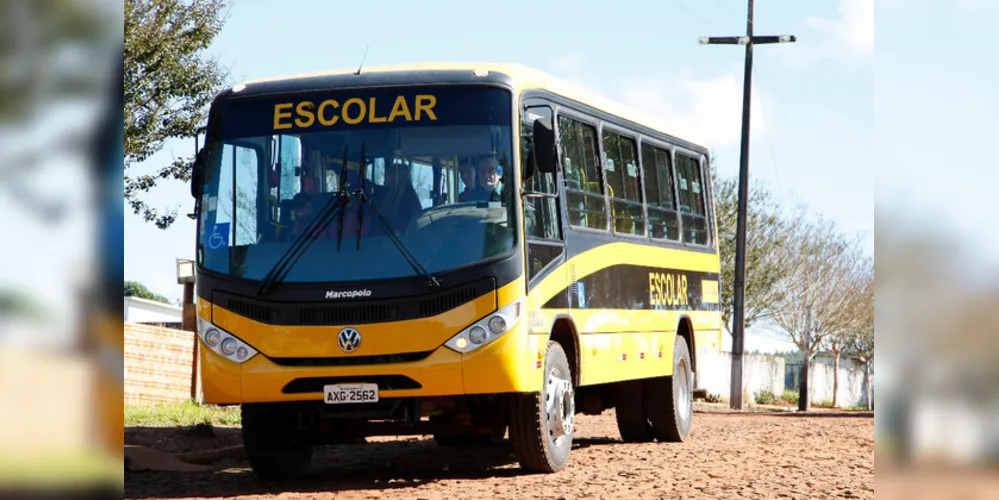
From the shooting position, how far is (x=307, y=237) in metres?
11.4

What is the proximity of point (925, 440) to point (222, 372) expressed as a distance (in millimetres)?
9410

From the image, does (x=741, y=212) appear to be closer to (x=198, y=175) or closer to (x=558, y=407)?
(x=558, y=407)

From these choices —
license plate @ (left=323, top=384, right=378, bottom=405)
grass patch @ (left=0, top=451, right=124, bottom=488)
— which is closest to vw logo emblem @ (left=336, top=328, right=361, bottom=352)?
license plate @ (left=323, top=384, right=378, bottom=405)

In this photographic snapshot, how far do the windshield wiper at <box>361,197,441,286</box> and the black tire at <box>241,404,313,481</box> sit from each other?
1716 millimetres

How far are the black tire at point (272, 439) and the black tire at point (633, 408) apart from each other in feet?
17.4

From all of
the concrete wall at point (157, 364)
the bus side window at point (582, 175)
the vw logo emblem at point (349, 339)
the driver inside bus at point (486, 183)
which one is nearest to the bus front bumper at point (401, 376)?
the vw logo emblem at point (349, 339)

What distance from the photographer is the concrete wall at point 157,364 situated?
24408 millimetres

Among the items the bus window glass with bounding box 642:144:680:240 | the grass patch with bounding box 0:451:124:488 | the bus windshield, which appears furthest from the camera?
the bus window glass with bounding box 642:144:680:240

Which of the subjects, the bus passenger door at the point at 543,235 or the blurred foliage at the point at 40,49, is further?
the bus passenger door at the point at 543,235

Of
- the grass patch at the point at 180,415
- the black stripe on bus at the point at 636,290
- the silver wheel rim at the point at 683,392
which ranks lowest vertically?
the grass patch at the point at 180,415

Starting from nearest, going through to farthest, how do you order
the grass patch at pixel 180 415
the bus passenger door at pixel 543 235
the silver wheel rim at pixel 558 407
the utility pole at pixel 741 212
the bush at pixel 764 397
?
1. the bus passenger door at pixel 543 235
2. the silver wheel rim at pixel 558 407
3. the grass patch at pixel 180 415
4. the utility pole at pixel 741 212
5. the bush at pixel 764 397

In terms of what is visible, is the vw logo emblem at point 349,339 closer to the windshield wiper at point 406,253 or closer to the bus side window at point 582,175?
the windshield wiper at point 406,253

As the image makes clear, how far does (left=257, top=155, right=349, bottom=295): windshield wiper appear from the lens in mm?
11297

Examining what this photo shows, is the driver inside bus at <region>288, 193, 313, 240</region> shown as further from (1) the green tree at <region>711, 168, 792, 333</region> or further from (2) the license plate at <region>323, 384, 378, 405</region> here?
(1) the green tree at <region>711, 168, 792, 333</region>
